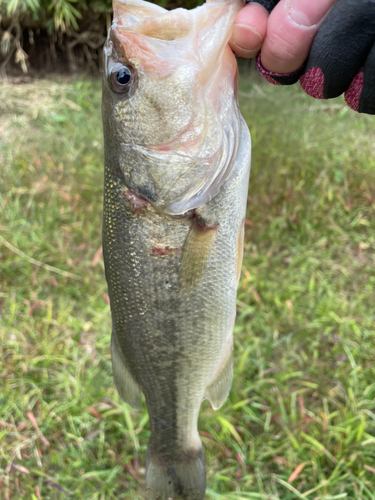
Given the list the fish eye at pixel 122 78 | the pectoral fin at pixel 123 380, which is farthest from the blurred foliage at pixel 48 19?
the pectoral fin at pixel 123 380

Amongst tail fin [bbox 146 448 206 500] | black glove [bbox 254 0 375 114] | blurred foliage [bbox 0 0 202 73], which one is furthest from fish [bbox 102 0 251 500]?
blurred foliage [bbox 0 0 202 73]

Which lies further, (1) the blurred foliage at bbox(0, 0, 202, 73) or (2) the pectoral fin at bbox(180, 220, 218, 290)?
(1) the blurred foliage at bbox(0, 0, 202, 73)

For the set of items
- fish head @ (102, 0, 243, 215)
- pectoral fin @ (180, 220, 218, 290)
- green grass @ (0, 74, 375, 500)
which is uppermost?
fish head @ (102, 0, 243, 215)

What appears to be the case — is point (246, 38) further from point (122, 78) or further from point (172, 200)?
point (172, 200)

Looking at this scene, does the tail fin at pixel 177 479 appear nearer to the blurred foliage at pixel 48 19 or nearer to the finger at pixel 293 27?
the finger at pixel 293 27

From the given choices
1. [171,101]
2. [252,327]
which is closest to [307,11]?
[171,101]

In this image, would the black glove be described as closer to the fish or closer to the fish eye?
the fish
